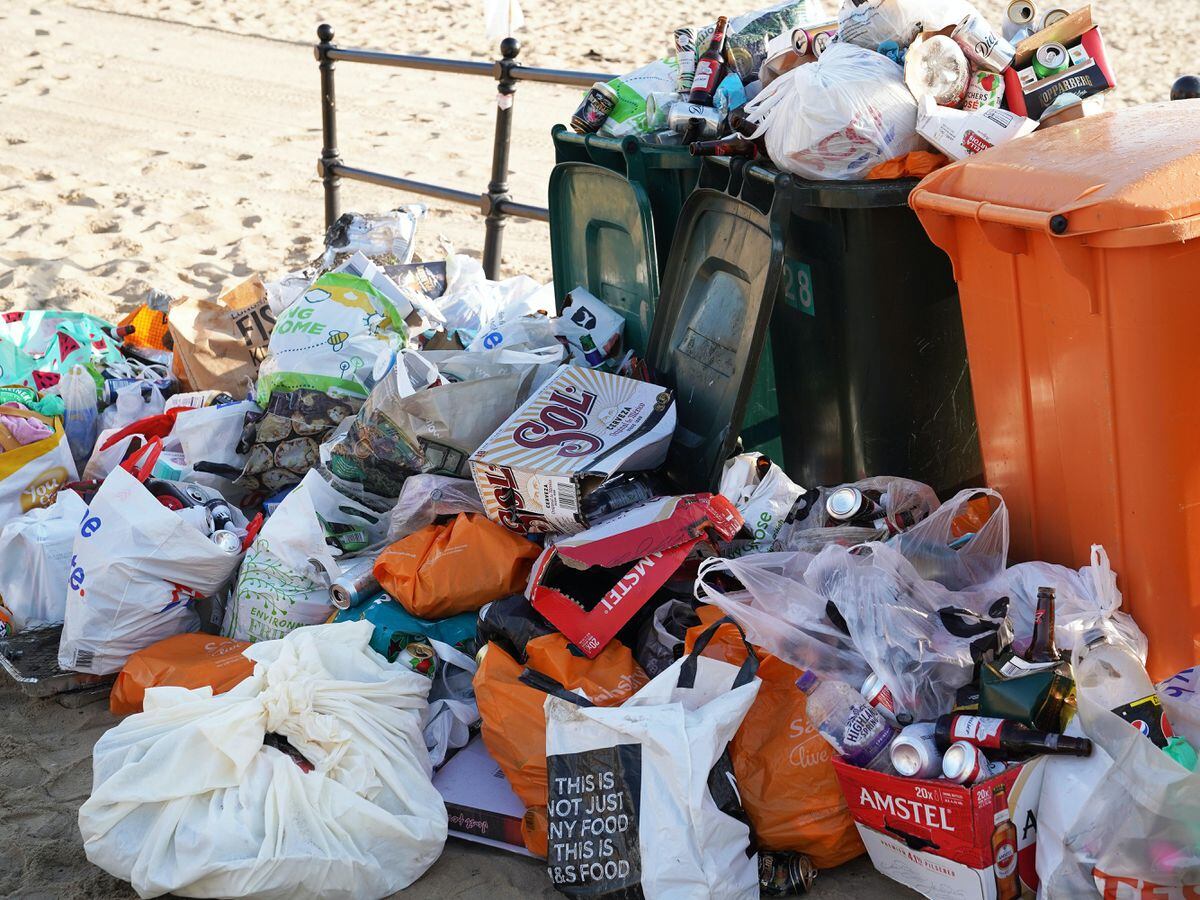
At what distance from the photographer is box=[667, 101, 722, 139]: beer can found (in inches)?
131

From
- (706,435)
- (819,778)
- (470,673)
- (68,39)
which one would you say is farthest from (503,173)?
(68,39)

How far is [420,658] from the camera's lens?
2824mm

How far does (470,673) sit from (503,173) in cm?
276

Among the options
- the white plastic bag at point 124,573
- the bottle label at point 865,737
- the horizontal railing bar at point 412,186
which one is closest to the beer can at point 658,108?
the horizontal railing bar at point 412,186

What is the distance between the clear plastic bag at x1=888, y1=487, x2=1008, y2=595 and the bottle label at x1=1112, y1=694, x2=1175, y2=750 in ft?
1.50

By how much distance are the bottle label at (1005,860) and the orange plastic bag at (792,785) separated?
299mm

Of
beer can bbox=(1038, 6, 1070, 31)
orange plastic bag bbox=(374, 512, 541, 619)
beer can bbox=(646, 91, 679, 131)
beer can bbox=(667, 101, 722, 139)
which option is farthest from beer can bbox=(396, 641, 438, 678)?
beer can bbox=(1038, 6, 1070, 31)

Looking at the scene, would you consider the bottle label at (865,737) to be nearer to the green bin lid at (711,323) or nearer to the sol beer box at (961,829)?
the sol beer box at (961,829)

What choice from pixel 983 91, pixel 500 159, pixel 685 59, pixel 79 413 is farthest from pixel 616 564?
pixel 500 159

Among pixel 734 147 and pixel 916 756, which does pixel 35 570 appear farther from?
pixel 916 756

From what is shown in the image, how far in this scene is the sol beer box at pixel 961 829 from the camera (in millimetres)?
2016

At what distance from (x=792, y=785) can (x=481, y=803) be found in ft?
2.18

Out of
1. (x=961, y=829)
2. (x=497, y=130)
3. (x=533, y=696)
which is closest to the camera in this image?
(x=961, y=829)

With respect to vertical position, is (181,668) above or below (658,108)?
below
